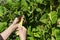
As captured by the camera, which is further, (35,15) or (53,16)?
(35,15)

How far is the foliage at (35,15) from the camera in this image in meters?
0.92

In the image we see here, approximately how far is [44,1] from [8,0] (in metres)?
0.22

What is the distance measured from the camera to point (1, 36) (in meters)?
0.94

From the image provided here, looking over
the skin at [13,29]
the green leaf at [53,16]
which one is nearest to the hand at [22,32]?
the skin at [13,29]

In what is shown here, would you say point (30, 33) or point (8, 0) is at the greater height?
point (8, 0)

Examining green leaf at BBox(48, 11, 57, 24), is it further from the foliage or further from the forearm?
the forearm

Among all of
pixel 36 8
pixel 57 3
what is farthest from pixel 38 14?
pixel 57 3

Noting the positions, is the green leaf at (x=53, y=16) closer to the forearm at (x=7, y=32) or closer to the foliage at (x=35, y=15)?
the foliage at (x=35, y=15)

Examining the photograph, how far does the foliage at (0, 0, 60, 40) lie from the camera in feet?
3.02

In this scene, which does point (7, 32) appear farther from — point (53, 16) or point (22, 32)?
point (53, 16)

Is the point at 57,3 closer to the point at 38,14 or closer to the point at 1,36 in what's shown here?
the point at 38,14

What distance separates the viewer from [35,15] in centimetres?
103

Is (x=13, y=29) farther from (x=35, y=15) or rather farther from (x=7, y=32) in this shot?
(x=35, y=15)

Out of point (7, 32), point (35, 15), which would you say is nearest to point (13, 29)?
point (7, 32)
